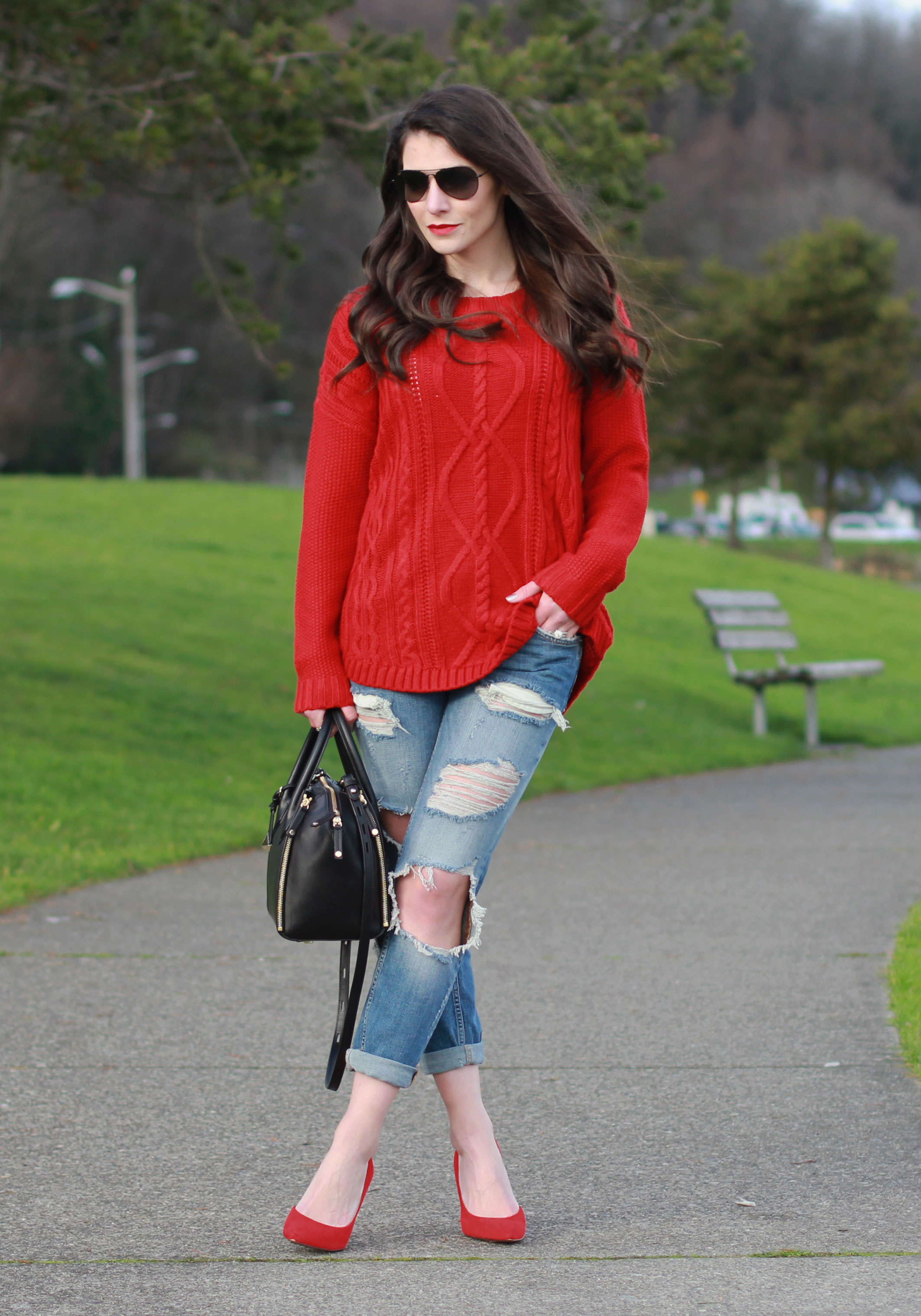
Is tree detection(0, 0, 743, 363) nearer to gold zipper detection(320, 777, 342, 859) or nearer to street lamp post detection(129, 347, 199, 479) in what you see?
gold zipper detection(320, 777, 342, 859)

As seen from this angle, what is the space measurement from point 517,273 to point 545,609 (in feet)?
2.20

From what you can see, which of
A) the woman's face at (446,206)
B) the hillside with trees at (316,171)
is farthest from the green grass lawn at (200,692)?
the woman's face at (446,206)

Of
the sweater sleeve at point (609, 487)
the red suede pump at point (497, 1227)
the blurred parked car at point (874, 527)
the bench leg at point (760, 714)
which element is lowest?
the blurred parked car at point (874, 527)

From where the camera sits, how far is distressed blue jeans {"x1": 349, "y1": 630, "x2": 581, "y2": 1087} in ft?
9.68

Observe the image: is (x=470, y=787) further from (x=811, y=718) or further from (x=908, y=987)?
(x=811, y=718)

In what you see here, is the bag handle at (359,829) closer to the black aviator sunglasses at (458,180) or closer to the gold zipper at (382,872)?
the gold zipper at (382,872)

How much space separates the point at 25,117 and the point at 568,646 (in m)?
8.26

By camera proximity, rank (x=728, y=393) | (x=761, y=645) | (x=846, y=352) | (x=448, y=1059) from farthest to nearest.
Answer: (x=728, y=393)
(x=846, y=352)
(x=761, y=645)
(x=448, y=1059)

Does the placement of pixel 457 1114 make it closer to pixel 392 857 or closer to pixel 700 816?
pixel 392 857

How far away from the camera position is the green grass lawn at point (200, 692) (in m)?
7.73

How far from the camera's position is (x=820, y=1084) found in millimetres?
4047

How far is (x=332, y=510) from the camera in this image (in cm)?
306

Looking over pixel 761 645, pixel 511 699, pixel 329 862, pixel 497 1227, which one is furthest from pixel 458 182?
pixel 761 645

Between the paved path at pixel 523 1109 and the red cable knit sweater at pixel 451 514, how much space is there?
1032mm
